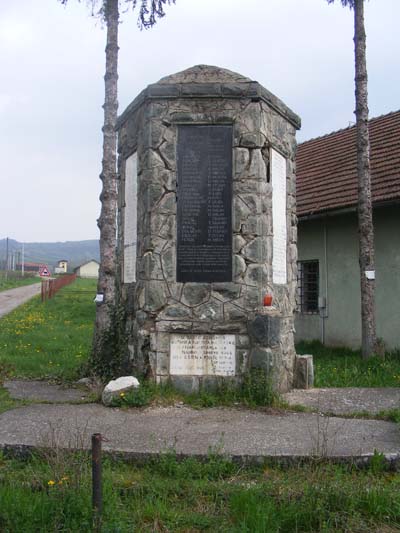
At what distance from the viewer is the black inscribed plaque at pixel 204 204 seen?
247 inches

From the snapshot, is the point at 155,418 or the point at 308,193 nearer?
the point at 155,418

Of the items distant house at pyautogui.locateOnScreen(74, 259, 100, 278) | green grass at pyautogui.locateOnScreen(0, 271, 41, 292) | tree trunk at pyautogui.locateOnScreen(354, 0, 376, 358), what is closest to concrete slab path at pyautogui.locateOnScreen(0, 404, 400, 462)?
tree trunk at pyautogui.locateOnScreen(354, 0, 376, 358)

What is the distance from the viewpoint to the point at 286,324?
6895 mm

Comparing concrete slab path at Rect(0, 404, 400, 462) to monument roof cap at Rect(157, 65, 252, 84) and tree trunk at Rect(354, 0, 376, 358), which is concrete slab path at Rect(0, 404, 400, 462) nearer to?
monument roof cap at Rect(157, 65, 252, 84)

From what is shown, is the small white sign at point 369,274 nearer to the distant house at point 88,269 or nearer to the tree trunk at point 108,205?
the tree trunk at point 108,205

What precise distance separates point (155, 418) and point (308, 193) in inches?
361

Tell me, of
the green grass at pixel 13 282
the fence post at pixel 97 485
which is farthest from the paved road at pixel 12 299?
the fence post at pixel 97 485

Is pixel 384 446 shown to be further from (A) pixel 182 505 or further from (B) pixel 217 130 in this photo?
(B) pixel 217 130

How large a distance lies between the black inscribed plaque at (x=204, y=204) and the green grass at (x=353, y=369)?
2.52 m

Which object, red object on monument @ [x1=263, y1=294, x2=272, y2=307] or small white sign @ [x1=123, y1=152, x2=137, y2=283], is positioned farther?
small white sign @ [x1=123, y1=152, x2=137, y2=283]

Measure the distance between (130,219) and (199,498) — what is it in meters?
4.20

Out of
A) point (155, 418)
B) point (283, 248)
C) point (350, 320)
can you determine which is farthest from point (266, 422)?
point (350, 320)

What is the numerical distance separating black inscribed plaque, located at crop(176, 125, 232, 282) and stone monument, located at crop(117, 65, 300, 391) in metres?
0.01

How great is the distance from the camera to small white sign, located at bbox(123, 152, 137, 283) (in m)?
6.91
